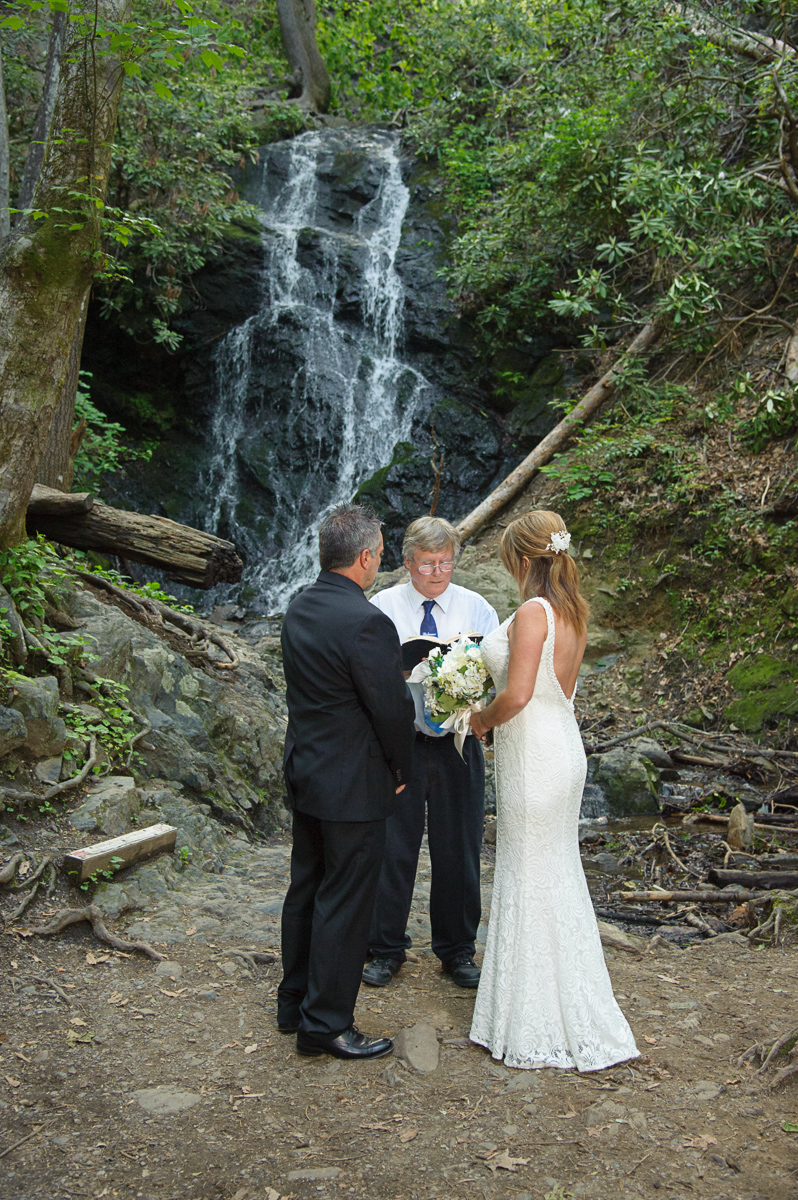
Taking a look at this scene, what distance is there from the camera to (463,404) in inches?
577

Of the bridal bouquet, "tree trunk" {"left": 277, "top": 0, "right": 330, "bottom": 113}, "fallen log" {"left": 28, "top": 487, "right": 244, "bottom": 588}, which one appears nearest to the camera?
the bridal bouquet

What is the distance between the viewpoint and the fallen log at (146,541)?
698 cm

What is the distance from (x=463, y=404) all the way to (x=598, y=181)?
170 inches

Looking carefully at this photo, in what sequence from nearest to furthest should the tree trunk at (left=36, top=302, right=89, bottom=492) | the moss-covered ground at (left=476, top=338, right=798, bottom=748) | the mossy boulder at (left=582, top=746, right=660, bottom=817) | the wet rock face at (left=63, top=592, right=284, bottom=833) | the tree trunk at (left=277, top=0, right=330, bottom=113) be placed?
the wet rock face at (left=63, top=592, right=284, bottom=833), the mossy boulder at (left=582, top=746, right=660, bottom=817), the tree trunk at (left=36, top=302, right=89, bottom=492), the moss-covered ground at (left=476, top=338, right=798, bottom=748), the tree trunk at (left=277, top=0, right=330, bottom=113)

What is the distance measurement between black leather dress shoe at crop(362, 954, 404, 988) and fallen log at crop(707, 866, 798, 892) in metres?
2.49

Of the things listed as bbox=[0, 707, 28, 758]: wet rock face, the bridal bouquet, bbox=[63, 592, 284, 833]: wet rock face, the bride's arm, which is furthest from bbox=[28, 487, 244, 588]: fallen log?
the bride's arm

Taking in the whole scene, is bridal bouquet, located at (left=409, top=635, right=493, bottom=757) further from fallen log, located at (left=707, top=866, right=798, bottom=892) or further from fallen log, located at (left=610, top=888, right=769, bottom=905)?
fallen log, located at (left=707, top=866, right=798, bottom=892)

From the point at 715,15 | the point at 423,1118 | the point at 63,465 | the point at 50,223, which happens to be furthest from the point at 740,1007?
the point at 715,15

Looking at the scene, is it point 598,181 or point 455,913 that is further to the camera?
point 598,181

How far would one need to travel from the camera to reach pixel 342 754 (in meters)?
2.97

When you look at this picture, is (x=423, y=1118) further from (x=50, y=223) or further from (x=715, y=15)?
(x=715, y=15)

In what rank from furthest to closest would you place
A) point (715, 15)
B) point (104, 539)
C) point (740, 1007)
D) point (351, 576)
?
1. point (715, 15)
2. point (104, 539)
3. point (740, 1007)
4. point (351, 576)

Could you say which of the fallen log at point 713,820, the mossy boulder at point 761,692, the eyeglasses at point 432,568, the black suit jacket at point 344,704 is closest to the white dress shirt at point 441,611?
the eyeglasses at point 432,568

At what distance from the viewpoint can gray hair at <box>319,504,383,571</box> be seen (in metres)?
3.05
